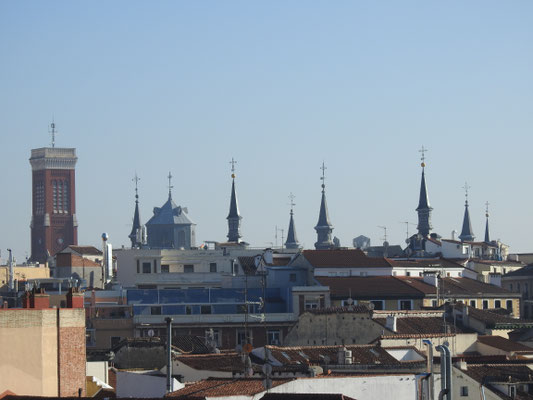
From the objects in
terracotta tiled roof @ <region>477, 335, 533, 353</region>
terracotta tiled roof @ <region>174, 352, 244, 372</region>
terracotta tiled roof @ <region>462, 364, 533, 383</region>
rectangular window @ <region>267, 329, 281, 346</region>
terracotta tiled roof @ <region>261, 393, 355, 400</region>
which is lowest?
rectangular window @ <region>267, 329, 281, 346</region>

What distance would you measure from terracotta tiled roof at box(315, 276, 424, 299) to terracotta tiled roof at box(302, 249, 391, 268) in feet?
6.48

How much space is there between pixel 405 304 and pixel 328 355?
3494cm

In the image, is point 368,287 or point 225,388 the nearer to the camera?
point 225,388

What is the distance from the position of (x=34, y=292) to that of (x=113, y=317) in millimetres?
46860

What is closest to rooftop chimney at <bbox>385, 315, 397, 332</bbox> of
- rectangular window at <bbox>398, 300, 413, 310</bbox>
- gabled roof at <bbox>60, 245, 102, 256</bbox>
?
rectangular window at <bbox>398, 300, 413, 310</bbox>

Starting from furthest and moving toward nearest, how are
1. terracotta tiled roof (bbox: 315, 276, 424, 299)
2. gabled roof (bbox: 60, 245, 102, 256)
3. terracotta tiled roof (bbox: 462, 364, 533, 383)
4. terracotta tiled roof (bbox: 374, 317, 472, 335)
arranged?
1. gabled roof (bbox: 60, 245, 102, 256)
2. terracotta tiled roof (bbox: 315, 276, 424, 299)
3. terracotta tiled roof (bbox: 374, 317, 472, 335)
4. terracotta tiled roof (bbox: 462, 364, 533, 383)

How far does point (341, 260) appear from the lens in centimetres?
9969

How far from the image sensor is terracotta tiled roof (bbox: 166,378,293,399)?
42.5 meters

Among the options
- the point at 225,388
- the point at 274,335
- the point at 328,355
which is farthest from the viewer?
the point at 274,335

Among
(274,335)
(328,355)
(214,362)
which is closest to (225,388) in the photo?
(214,362)

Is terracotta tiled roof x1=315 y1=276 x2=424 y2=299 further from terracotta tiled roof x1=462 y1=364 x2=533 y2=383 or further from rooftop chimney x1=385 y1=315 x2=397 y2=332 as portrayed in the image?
terracotta tiled roof x1=462 y1=364 x2=533 y2=383

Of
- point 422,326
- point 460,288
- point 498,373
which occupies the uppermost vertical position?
point 460,288

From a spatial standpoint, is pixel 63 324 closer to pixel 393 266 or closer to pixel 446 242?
pixel 393 266

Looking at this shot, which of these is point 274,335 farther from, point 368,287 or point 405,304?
point 368,287
